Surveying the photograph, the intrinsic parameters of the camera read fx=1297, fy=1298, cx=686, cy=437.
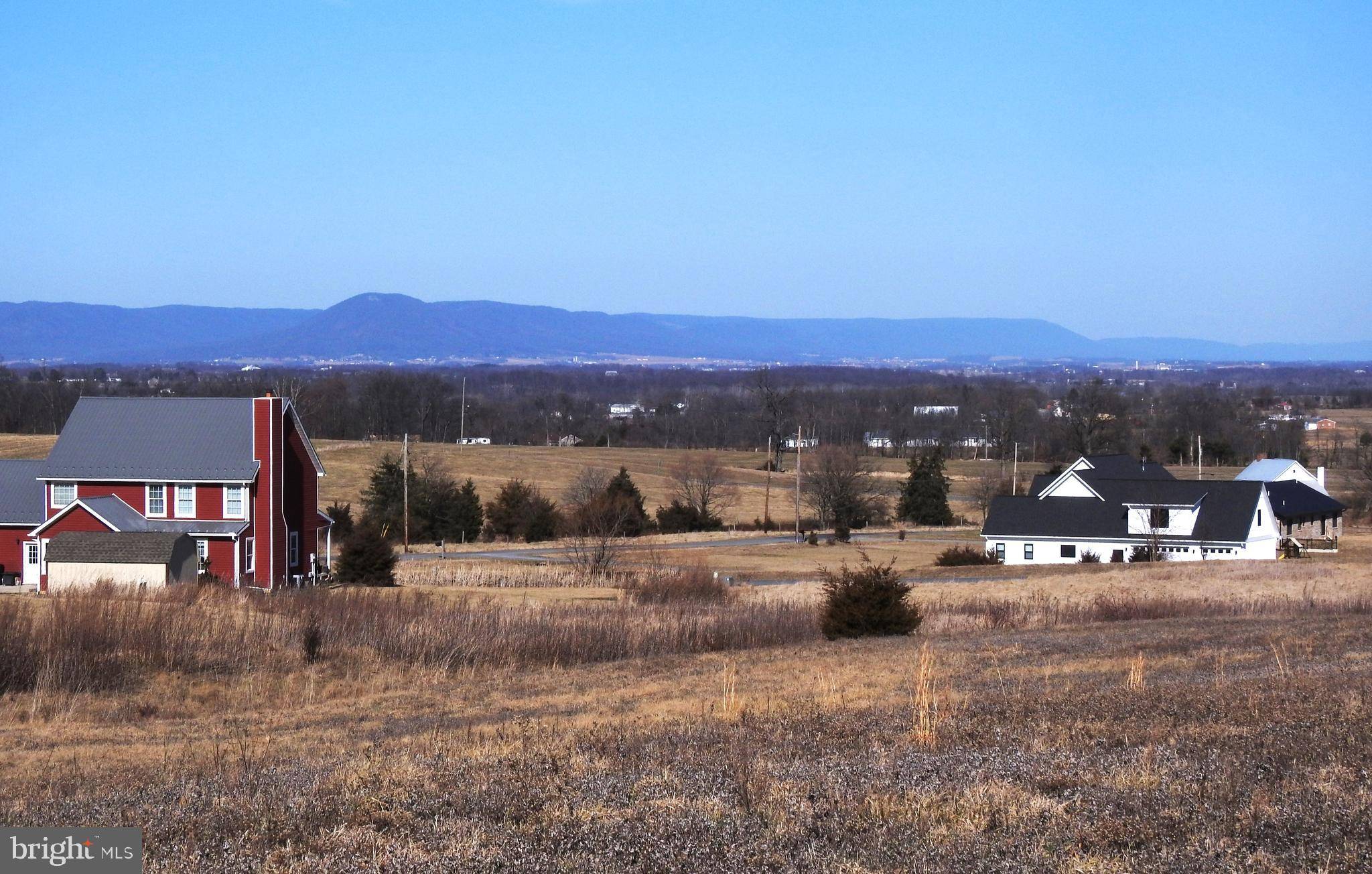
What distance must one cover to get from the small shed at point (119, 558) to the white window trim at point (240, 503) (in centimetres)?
343

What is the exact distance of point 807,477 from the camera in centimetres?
8762

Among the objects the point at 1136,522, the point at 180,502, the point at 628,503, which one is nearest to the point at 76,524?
the point at 180,502

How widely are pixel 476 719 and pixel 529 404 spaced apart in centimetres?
17905

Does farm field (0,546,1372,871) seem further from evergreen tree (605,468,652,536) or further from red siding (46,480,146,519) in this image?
evergreen tree (605,468,652,536)

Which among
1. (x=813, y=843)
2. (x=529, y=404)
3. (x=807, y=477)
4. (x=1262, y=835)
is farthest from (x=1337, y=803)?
(x=529, y=404)

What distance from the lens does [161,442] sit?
46531mm

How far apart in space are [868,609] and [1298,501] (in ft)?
180

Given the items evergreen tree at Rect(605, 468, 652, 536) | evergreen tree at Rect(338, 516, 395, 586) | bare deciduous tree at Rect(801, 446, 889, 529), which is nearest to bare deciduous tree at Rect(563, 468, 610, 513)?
evergreen tree at Rect(605, 468, 652, 536)

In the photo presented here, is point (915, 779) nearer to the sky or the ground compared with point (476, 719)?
nearer to the sky

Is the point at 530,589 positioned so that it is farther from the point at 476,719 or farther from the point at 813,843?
the point at 813,843

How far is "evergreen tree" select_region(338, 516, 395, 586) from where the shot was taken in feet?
148

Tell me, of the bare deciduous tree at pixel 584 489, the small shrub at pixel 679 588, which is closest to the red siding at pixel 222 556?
the small shrub at pixel 679 588

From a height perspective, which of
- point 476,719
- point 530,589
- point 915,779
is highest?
point 915,779

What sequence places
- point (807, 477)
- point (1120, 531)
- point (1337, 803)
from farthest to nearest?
point (807, 477) → point (1120, 531) → point (1337, 803)
